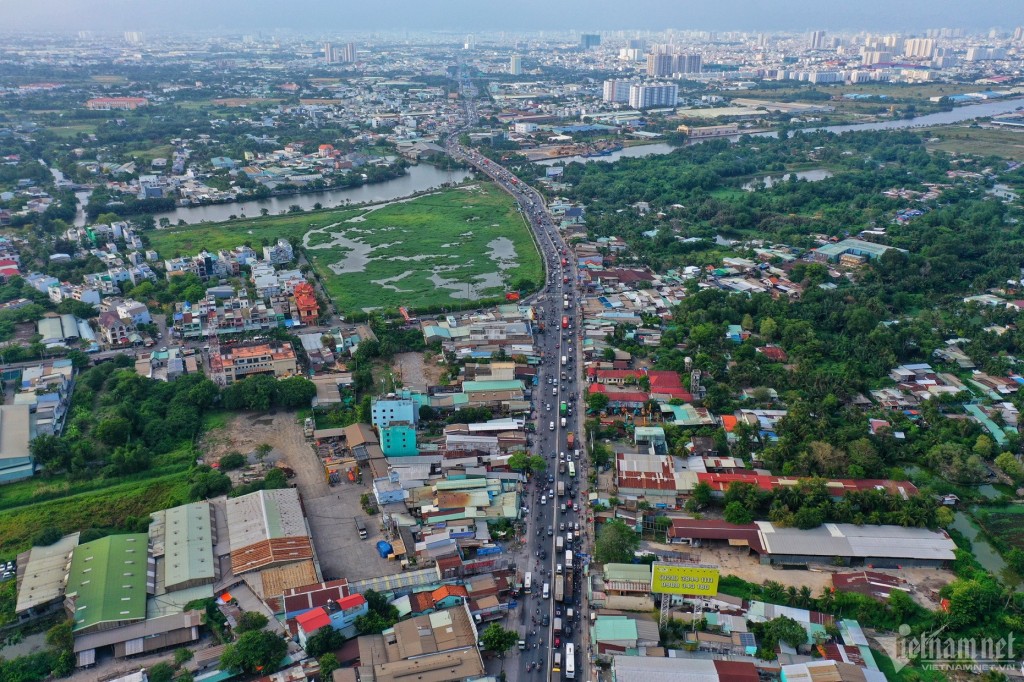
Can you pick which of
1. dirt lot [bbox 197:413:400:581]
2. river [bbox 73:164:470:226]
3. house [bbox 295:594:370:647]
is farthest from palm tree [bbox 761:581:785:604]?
river [bbox 73:164:470:226]

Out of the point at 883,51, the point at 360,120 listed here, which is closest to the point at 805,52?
the point at 883,51

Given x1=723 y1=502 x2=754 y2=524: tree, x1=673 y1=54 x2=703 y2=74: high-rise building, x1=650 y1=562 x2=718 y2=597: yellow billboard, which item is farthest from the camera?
x1=673 y1=54 x2=703 y2=74: high-rise building

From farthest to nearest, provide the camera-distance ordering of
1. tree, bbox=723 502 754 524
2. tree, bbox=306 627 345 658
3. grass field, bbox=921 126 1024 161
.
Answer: grass field, bbox=921 126 1024 161 < tree, bbox=723 502 754 524 < tree, bbox=306 627 345 658

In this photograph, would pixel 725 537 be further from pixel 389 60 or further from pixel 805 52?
pixel 805 52

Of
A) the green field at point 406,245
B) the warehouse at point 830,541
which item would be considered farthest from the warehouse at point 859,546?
the green field at point 406,245

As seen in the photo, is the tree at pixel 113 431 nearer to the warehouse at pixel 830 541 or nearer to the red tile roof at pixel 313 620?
the red tile roof at pixel 313 620

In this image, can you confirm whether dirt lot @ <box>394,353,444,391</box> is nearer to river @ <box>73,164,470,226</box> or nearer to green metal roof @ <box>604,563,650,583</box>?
green metal roof @ <box>604,563,650,583</box>
